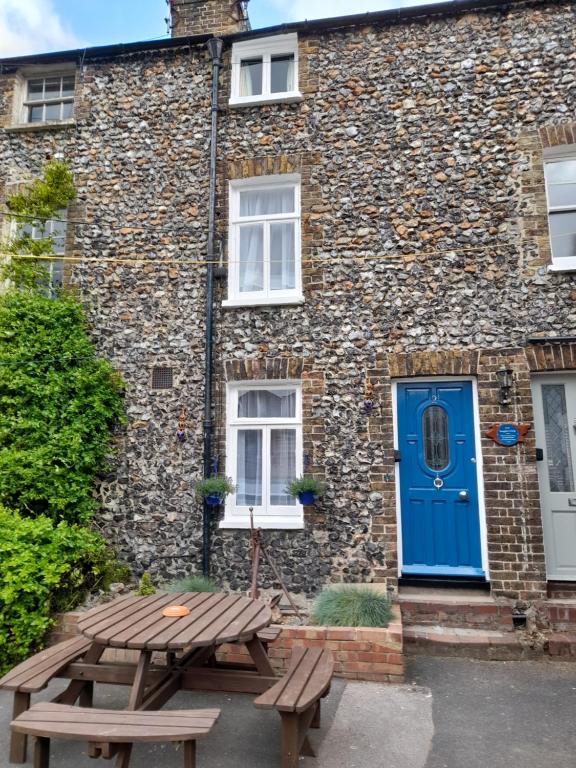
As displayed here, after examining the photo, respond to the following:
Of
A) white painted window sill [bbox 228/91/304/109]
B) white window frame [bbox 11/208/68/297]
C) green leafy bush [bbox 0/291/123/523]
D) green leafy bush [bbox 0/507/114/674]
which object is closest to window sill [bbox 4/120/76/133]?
white window frame [bbox 11/208/68/297]

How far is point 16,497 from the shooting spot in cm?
643

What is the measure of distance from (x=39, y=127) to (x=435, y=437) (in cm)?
742

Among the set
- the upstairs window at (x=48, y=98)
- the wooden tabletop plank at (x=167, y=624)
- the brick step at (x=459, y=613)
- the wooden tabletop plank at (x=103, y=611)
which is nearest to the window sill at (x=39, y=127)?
→ the upstairs window at (x=48, y=98)

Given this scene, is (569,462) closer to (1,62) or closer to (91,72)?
(91,72)

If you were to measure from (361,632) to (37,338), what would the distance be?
5329 millimetres

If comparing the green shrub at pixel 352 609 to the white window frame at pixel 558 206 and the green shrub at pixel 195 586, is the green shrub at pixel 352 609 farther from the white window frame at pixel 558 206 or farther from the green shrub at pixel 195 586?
the white window frame at pixel 558 206

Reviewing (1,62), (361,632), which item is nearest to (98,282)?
(1,62)

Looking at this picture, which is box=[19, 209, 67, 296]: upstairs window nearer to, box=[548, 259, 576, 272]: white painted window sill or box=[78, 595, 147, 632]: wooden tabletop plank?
box=[78, 595, 147, 632]: wooden tabletop plank

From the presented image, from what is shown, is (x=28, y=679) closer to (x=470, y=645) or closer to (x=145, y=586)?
(x=145, y=586)

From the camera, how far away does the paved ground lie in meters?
3.43

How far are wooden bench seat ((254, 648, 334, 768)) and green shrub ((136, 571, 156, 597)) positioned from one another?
2.80 metres

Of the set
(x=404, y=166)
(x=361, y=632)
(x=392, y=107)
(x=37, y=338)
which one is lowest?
(x=361, y=632)

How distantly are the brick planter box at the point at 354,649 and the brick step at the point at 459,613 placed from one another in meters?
1.03

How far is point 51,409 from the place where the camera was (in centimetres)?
665
